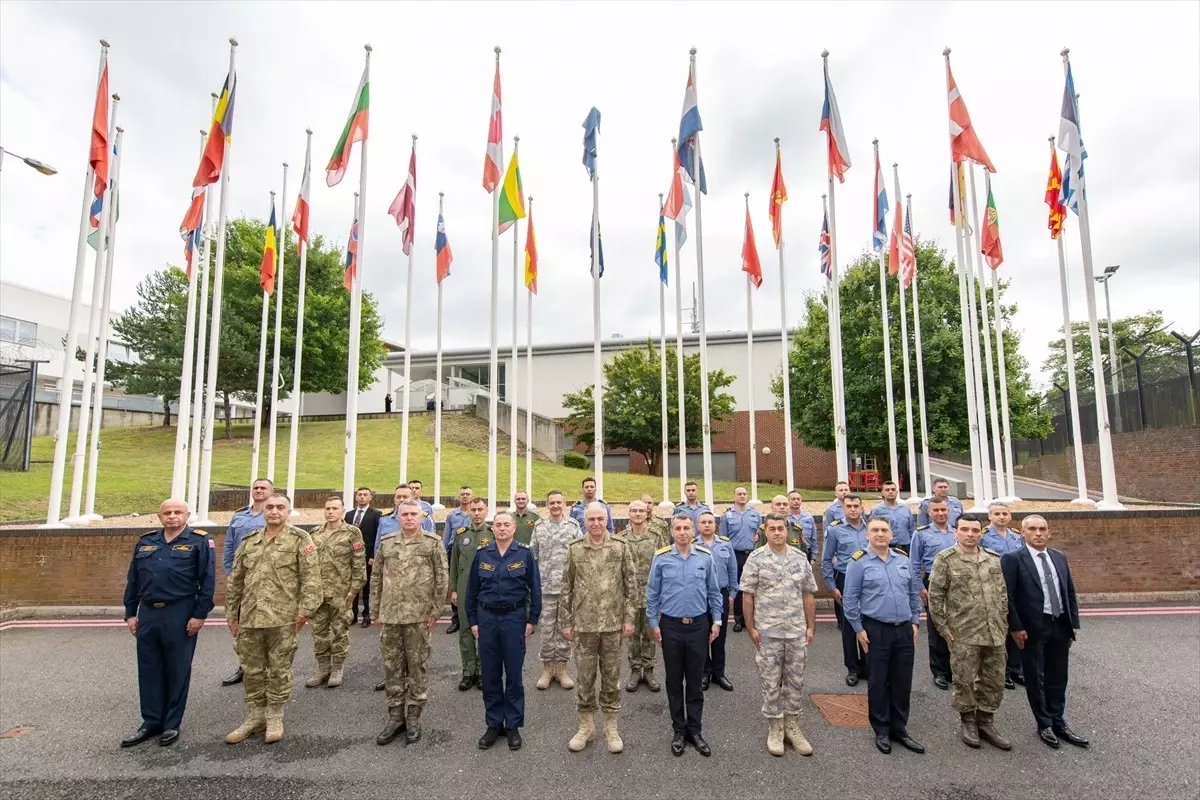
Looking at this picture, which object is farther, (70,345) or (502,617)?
(70,345)

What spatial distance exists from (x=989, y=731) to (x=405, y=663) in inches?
199

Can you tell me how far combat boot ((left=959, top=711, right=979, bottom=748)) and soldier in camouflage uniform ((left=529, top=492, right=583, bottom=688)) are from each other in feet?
12.1

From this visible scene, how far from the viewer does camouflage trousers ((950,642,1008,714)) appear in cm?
514

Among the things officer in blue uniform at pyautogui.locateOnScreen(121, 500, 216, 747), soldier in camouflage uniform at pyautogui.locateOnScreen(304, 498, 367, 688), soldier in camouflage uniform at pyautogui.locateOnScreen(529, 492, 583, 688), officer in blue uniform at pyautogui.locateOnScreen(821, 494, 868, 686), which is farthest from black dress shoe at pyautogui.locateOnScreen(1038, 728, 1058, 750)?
officer in blue uniform at pyautogui.locateOnScreen(121, 500, 216, 747)

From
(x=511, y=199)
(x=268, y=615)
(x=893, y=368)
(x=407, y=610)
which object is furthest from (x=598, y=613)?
(x=893, y=368)

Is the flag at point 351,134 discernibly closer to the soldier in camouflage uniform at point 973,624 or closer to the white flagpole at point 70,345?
the white flagpole at point 70,345

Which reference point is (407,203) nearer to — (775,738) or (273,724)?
(273,724)

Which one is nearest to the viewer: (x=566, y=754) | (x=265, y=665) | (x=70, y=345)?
(x=566, y=754)

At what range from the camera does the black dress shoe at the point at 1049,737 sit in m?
5.05

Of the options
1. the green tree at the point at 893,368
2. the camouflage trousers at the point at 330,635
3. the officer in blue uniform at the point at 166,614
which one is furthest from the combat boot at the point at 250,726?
the green tree at the point at 893,368

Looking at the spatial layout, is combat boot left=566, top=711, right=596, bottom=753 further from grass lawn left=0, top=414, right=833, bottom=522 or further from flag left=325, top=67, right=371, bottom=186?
grass lawn left=0, top=414, right=833, bottom=522

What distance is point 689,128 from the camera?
12.0 meters

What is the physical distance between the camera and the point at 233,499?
16672 mm

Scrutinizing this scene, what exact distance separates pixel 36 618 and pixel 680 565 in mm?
10771
